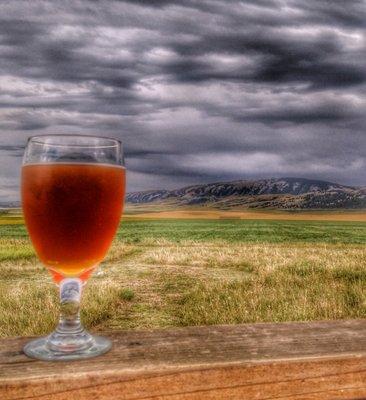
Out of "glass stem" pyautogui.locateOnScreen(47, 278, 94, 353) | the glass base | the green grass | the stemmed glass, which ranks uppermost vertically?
the stemmed glass

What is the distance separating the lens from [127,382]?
0.97 metres

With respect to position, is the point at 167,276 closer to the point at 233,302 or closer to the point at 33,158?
the point at 233,302

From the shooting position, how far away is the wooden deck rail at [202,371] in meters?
0.95

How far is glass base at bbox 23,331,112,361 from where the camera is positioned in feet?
3.59

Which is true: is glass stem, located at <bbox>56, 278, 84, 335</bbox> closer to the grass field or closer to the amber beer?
the amber beer

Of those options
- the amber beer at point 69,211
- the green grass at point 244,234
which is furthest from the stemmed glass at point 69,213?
the green grass at point 244,234

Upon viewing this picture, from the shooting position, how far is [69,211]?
1.12 m

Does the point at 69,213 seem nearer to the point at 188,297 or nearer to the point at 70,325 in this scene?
the point at 70,325

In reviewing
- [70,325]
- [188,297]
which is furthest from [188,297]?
[70,325]

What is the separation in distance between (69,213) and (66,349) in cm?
30

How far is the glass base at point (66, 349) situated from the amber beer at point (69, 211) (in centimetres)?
15

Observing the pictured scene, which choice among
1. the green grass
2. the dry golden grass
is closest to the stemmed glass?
the dry golden grass

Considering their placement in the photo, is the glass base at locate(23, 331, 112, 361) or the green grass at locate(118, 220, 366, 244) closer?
the glass base at locate(23, 331, 112, 361)

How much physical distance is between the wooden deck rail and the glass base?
0.08 feet
